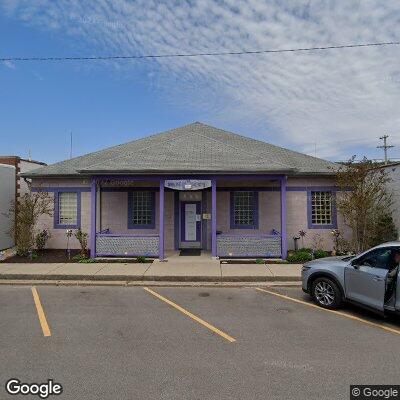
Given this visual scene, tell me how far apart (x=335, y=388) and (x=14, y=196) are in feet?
54.2

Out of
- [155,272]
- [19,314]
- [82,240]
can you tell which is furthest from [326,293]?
[82,240]

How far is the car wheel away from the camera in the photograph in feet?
24.2

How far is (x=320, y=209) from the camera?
1496 centimetres

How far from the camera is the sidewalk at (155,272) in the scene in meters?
10.4

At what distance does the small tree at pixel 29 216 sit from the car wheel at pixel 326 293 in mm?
11405

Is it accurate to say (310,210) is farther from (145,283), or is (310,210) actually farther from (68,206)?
(68,206)

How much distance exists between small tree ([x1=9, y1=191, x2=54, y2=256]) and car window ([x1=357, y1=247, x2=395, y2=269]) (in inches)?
490

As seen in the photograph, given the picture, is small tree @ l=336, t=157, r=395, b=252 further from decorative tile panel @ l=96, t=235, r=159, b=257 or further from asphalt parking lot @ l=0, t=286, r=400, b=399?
decorative tile panel @ l=96, t=235, r=159, b=257

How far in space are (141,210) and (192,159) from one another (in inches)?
146

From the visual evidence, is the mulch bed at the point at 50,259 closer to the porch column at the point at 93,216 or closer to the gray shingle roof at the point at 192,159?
the porch column at the point at 93,216

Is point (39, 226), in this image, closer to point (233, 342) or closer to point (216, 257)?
point (216, 257)

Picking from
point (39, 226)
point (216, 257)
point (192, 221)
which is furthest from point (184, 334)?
point (39, 226)

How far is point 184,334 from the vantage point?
606cm

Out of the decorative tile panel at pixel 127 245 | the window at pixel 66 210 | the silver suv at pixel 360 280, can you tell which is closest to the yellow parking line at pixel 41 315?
the decorative tile panel at pixel 127 245
